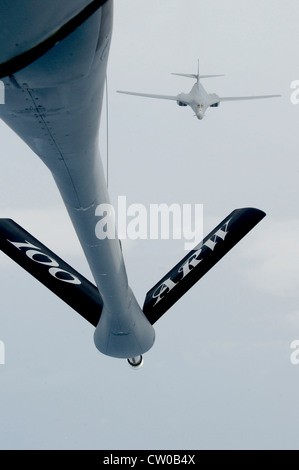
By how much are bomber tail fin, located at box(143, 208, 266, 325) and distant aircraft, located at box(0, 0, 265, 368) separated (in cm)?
3

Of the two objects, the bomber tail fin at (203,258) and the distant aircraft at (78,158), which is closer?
the distant aircraft at (78,158)

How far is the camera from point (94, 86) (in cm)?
612

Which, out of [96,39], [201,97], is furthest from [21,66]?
[201,97]

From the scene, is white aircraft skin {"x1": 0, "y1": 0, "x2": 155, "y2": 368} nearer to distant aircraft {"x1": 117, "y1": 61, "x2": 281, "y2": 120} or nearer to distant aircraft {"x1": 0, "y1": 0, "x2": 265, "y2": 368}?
distant aircraft {"x1": 0, "y1": 0, "x2": 265, "y2": 368}

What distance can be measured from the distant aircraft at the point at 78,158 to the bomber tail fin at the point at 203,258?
3 centimetres

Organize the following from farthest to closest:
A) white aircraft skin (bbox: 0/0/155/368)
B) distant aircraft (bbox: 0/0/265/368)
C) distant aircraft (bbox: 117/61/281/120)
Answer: distant aircraft (bbox: 117/61/281/120)
white aircraft skin (bbox: 0/0/155/368)
distant aircraft (bbox: 0/0/265/368)

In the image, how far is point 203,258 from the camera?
14.8m

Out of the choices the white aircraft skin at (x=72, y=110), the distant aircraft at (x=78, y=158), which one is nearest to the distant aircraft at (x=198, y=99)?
the distant aircraft at (x=78, y=158)

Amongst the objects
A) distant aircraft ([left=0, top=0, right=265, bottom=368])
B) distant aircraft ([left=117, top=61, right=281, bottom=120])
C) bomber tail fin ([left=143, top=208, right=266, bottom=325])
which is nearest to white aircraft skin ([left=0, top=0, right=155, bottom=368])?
distant aircraft ([left=0, top=0, right=265, bottom=368])

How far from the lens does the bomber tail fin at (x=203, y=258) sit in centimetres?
1475

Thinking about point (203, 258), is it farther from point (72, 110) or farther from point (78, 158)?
point (72, 110)

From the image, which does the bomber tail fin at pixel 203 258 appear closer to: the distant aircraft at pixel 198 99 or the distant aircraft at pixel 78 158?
the distant aircraft at pixel 78 158

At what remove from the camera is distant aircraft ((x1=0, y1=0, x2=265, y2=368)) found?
4.19 meters

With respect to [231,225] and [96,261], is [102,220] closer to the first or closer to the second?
[96,261]
